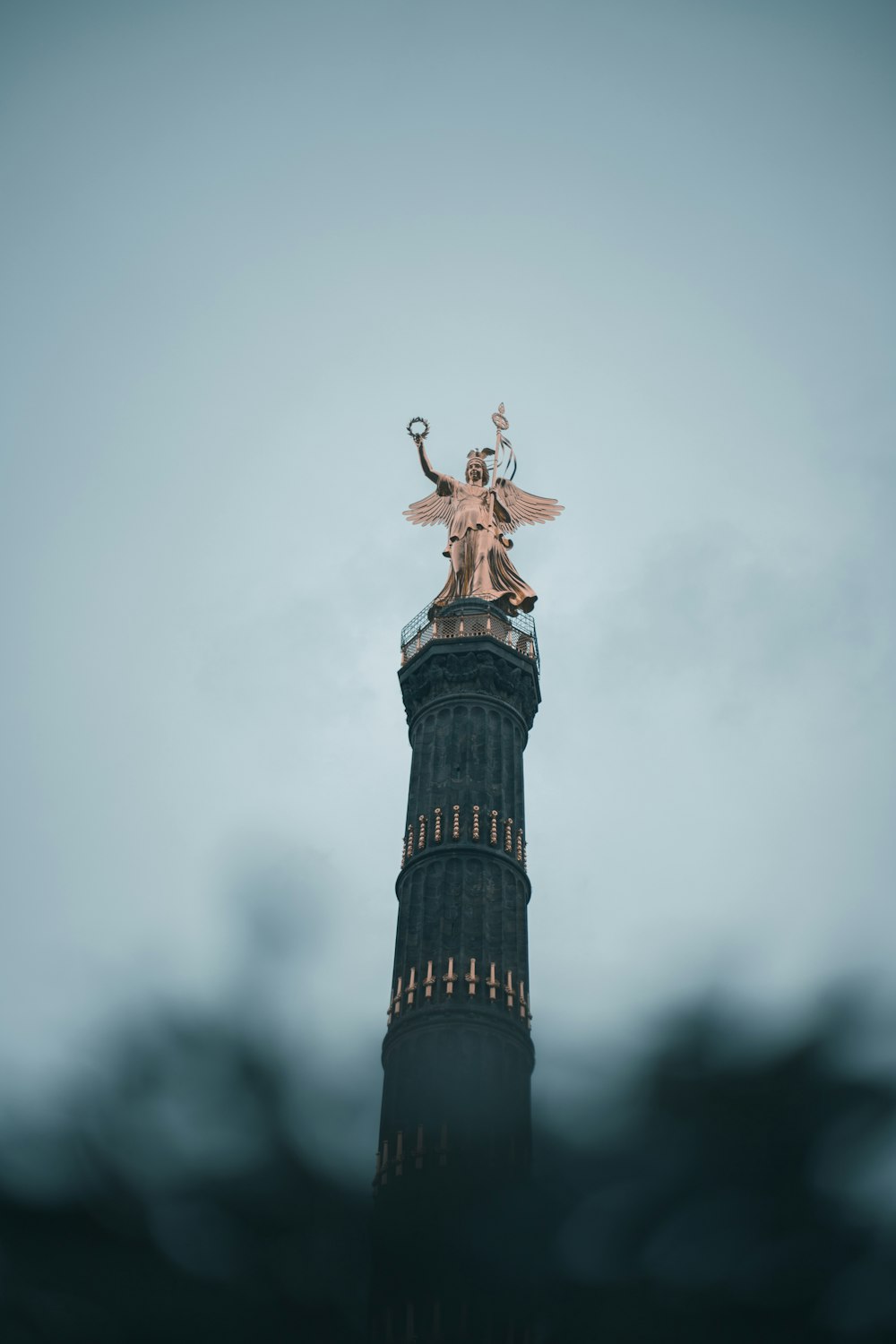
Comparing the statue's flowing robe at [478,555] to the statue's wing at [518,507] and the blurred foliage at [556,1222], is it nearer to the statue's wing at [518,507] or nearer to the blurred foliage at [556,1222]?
the statue's wing at [518,507]

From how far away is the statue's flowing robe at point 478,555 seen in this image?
4872 centimetres

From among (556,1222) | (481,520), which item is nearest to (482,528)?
(481,520)

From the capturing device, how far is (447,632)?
46625 millimetres

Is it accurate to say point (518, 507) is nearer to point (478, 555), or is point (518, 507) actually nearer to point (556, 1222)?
point (478, 555)

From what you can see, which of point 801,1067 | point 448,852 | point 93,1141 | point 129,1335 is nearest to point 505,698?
point 448,852

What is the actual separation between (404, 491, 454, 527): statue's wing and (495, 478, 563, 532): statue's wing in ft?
6.78

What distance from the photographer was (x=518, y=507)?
52.3 meters

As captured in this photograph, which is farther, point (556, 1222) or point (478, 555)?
point (478, 555)

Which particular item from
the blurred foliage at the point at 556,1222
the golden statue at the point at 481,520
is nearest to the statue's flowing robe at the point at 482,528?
the golden statue at the point at 481,520

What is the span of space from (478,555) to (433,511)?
418cm

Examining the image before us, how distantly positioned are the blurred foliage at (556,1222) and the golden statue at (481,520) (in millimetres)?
20091

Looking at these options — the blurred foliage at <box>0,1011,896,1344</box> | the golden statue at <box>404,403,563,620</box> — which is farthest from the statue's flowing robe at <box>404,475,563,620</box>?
the blurred foliage at <box>0,1011,896,1344</box>

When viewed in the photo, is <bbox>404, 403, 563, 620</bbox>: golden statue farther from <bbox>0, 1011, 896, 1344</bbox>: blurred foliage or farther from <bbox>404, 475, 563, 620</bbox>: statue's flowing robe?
<bbox>0, 1011, 896, 1344</bbox>: blurred foliage

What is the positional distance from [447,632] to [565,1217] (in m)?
21.2
